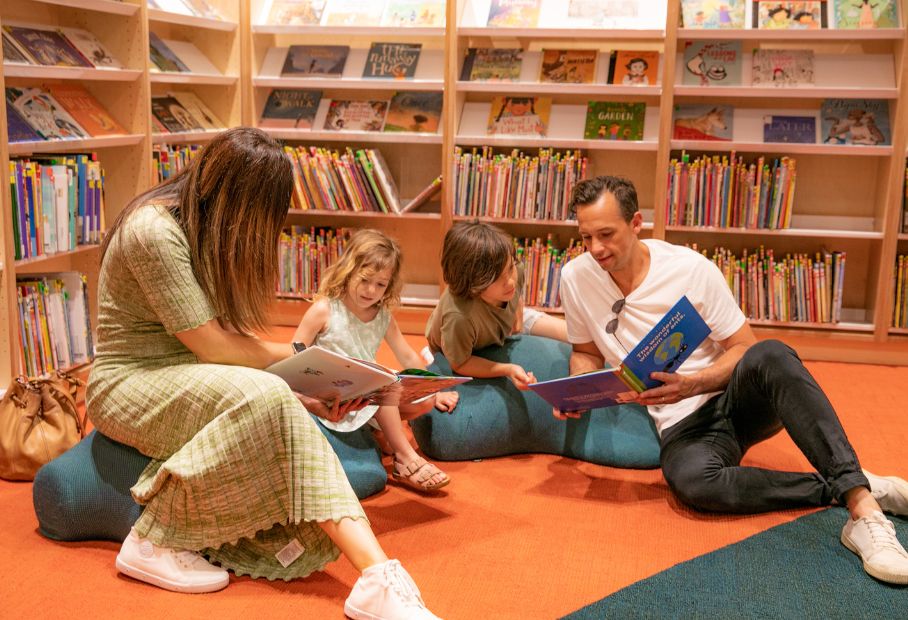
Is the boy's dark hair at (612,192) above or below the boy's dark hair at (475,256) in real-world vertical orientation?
above

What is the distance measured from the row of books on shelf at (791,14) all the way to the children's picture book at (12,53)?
2792 mm

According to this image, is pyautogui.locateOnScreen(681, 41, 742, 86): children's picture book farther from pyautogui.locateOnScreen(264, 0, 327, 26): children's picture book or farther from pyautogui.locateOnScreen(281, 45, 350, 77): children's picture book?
pyautogui.locateOnScreen(264, 0, 327, 26): children's picture book

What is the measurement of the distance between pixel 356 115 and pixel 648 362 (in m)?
2.87

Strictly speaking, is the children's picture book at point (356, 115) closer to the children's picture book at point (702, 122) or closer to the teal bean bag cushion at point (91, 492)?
the children's picture book at point (702, 122)

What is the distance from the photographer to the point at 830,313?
4.52m

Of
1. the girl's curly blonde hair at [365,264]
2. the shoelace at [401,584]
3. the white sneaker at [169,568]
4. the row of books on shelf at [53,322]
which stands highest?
the girl's curly blonde hair at [365,264]

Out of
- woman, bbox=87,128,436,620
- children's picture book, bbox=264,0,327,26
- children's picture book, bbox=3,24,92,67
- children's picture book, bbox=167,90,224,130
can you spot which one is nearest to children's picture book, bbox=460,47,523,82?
children's picture book, bbox=264,0,327,26

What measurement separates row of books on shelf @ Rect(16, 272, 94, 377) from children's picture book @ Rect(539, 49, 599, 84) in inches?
92.9

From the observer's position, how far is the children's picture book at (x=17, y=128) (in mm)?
3330

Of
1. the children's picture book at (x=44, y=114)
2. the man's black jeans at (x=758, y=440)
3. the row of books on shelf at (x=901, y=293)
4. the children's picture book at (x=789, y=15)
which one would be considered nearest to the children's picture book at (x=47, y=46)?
the children's picture book at (x=44, y=114)

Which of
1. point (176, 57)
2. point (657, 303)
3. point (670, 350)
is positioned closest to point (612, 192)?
point (657, 303)

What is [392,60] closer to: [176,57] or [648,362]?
[176,57]

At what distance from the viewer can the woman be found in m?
2.11

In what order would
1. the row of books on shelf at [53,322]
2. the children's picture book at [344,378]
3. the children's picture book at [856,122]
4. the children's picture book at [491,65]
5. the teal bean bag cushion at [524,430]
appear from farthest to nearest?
1. the children's picture book at [491,65]
2. the children's picture book at [856,122]
3. the row of books on shelf at [53,322]
4. the teal bean bag cushion at [524,430]
5. the children's picture book at [344,378]
